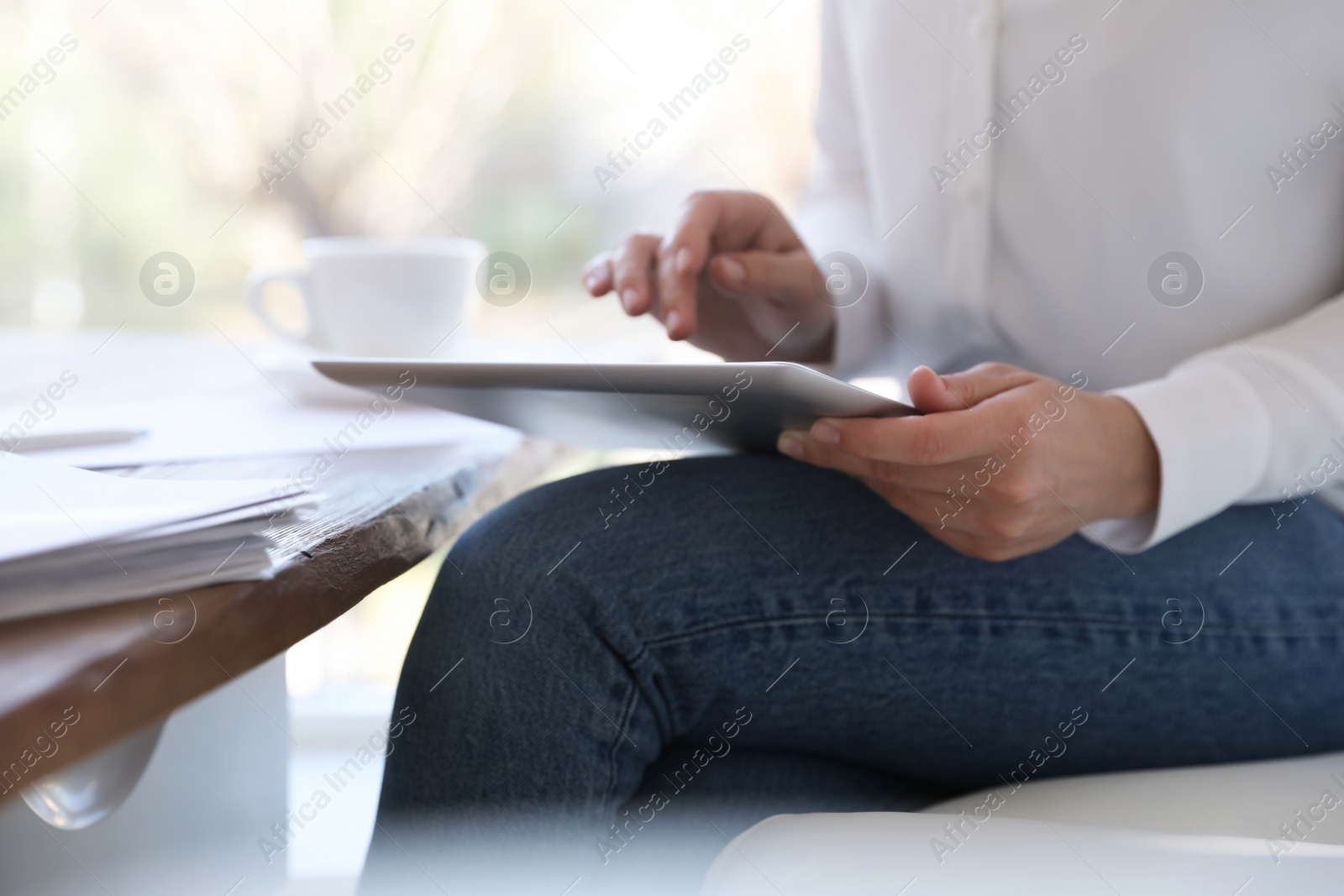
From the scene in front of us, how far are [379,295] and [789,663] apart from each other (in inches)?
18.2

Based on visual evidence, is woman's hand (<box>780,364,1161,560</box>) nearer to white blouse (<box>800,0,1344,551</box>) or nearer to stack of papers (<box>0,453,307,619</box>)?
white blouse (<box>800,0,1344,551</box>)

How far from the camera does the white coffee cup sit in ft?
2.44

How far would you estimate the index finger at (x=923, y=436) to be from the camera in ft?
1.33

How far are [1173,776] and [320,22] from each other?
7.46 ft

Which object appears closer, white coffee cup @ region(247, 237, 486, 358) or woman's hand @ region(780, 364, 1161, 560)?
woman's hand @ region(780, 364, 1161, 560)

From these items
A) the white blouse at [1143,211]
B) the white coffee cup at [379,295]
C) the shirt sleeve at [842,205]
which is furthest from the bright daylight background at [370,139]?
the white blouse at [1143,211]

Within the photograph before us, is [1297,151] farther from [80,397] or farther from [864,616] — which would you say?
[80,397]

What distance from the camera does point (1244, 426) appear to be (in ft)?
1.63

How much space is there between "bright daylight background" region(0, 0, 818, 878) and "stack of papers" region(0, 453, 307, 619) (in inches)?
61.8

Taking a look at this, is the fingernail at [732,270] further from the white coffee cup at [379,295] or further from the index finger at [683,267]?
Result: the white coffee cup at [379,295]

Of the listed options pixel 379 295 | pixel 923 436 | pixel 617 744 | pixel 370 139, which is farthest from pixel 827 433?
pixel 370 139

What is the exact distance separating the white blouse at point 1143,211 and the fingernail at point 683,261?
0.20m

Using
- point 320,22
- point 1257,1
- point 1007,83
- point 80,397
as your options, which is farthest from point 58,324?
point 1257,1

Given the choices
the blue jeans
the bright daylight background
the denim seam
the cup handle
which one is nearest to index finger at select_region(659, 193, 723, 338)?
the blue jeans
